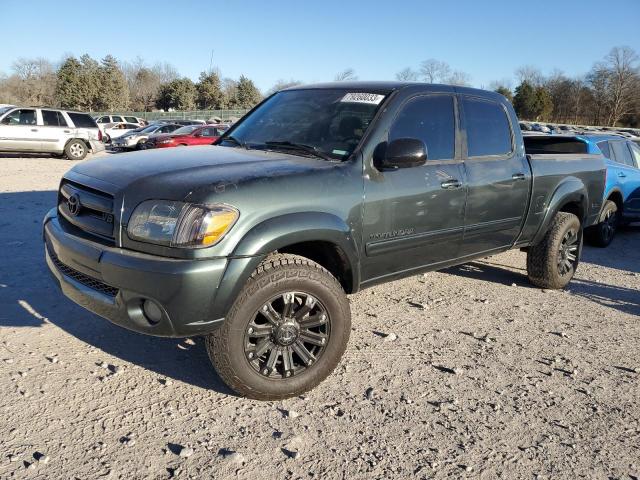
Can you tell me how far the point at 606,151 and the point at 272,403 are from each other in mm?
7490

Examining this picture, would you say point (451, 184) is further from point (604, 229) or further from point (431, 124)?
point (604, 229)

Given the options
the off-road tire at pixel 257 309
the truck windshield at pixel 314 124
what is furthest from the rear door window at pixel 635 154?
the off-road tire at pixel 257 309

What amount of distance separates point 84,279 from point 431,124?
2612mm

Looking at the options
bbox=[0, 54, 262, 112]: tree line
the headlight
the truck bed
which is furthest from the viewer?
bbox=[0, 54, 262, 112]: tree line

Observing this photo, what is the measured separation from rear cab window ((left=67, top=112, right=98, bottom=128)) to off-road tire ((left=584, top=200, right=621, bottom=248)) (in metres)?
A: 15.6

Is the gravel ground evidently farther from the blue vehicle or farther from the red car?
the red car

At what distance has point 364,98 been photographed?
12.3ft

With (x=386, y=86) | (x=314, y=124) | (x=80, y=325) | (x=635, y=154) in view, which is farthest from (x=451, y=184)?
(x=635, y=154)

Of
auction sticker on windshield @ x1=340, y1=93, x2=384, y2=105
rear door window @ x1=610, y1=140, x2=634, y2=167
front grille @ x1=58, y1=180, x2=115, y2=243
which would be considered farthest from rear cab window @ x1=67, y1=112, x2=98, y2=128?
auction sticker on windshield @ x1=340, y1=93, x2=384, y2=105

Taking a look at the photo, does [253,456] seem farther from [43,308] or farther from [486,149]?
[486,149]

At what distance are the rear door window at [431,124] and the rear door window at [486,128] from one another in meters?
0.21

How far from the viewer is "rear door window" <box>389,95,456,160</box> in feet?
12.3

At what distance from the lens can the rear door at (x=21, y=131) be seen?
1577 cm

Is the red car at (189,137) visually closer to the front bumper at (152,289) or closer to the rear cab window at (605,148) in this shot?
the rear cab window at (605,148)
